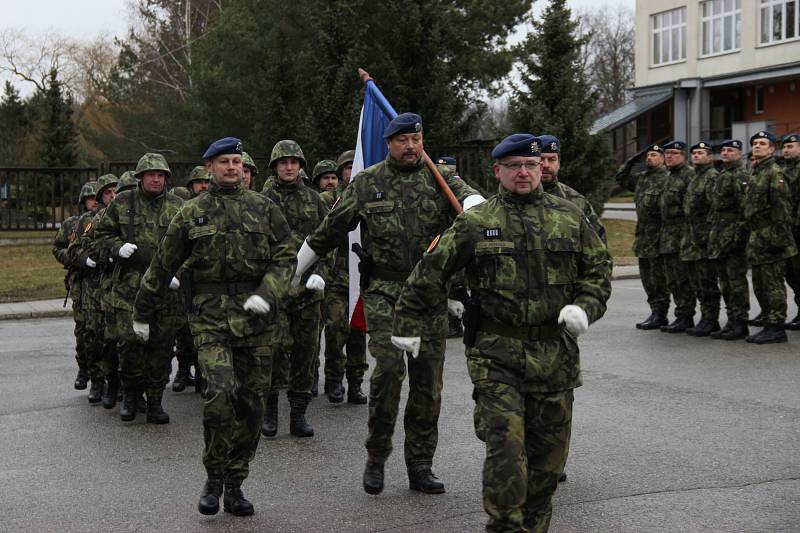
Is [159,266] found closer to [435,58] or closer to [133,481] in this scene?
[133,481]

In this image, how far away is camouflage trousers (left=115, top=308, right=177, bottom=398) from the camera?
9.32 meters

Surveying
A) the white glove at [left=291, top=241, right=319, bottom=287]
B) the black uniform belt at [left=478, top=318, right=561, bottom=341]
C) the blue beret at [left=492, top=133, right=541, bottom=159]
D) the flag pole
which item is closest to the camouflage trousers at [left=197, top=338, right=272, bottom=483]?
the white glove at [left=291, top=241, right=319, bottom=287]

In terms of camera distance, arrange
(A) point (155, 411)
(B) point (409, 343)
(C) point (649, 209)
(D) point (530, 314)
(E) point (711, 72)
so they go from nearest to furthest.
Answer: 1. (D) point (530, 314)
2. (B) point (409, 343)
3. (A) point (155, 411)
4. (C) point (649, 209)
5. (E) point (711, 72)

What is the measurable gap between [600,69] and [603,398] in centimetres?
7005

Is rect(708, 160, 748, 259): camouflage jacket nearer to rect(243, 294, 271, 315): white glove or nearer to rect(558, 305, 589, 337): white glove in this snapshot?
rect(243, 294, 271, 315): white glove

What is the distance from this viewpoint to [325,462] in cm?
766

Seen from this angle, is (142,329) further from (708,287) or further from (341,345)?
(708,287)

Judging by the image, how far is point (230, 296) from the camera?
6.72 metres

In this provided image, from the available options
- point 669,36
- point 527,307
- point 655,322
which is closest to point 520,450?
point 527,307

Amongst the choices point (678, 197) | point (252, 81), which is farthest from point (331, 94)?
point (678, 197)

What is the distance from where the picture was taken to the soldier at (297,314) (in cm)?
859

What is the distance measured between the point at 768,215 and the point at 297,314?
6.52m

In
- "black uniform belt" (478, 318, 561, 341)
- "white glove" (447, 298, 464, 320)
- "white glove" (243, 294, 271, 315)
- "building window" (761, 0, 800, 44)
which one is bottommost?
"white glove" (447, 298, 464, 320)

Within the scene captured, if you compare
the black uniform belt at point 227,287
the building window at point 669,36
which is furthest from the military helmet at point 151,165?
the building window at point 669,36
